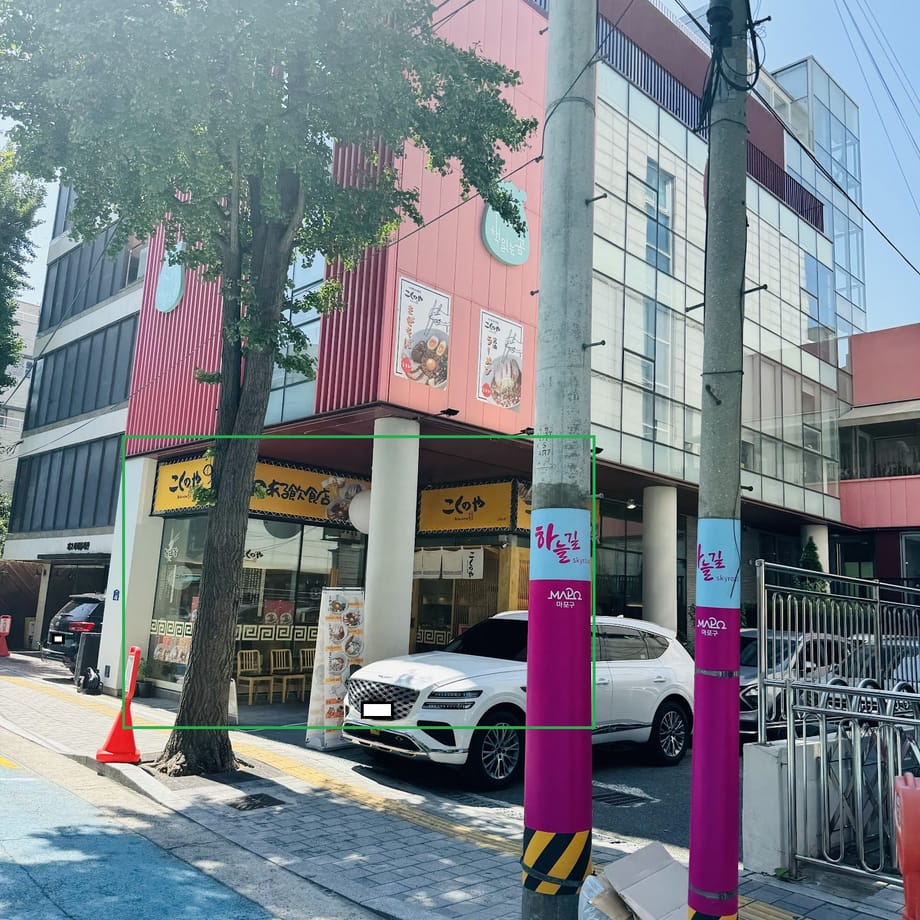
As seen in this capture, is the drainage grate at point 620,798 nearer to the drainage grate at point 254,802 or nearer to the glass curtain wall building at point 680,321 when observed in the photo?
the drainage grate at point 254,802

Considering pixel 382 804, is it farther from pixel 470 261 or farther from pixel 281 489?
pixel 470 261

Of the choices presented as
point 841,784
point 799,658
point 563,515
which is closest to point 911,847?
point 563,515

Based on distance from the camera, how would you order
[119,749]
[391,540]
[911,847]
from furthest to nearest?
[391,540], [119,749], [911,847]

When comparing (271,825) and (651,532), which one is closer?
(271,825)

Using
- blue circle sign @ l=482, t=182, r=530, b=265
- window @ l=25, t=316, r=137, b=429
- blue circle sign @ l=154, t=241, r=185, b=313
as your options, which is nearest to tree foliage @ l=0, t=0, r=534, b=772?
blue circle sign @ l=482, t=182, r=530, b=265

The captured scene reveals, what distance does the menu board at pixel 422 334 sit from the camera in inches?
507

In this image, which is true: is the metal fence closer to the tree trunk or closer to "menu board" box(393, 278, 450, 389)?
the tree trunk

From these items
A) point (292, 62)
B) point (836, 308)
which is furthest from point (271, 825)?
point (836, 308)

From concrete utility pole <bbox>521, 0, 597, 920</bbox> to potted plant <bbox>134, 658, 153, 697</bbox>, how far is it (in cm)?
1386

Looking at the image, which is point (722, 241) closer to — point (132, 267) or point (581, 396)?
point (581, 396)

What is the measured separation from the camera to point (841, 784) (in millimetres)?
6195

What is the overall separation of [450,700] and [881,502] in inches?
780

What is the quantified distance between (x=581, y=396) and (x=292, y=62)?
679 cm

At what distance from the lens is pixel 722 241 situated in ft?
15.2
